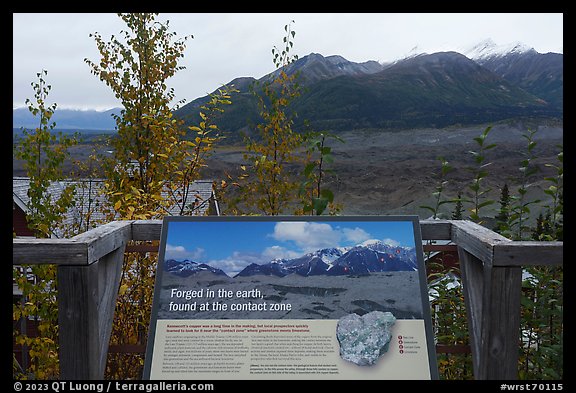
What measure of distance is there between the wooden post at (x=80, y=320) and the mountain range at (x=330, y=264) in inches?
12.7

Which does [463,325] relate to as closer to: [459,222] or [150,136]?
[459,222]

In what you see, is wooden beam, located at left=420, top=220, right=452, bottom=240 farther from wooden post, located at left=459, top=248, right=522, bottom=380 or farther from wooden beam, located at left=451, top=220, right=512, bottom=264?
A: wooden post, located at left=459, top=248, right=522, bottom=380

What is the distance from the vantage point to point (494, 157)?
166ft

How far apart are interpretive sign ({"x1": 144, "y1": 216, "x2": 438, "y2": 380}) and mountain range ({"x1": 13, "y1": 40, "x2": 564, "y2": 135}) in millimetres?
58950

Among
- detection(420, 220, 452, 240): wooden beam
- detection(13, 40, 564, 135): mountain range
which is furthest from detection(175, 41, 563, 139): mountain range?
detection(420, 220, 452, 240): wooden beam

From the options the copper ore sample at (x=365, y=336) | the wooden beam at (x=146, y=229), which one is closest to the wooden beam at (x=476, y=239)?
the copper ore sample at (x=365, y=336)

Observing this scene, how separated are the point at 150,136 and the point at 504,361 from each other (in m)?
3.48

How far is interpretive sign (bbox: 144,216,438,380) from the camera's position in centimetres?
224

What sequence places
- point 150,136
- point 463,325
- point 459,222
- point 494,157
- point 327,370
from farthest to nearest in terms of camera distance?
point 494,157, point 150,136, point 463,325, point 459,222, point 327,370

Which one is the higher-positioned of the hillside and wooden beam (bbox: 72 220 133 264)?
the hillside

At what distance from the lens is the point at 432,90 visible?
305 feet

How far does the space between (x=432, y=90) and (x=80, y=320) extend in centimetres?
9512
